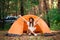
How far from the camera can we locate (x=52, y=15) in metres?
12.1

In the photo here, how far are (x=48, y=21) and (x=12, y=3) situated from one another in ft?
8.03

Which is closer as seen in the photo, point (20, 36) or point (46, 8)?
point (20, 36)

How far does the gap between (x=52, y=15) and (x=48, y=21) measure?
46 centimetres

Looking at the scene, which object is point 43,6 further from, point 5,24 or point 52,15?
point 5,24

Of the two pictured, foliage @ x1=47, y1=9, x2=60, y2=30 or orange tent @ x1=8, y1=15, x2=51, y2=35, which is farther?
foliage @ x1=47, y1=9, x2=60, y2=30

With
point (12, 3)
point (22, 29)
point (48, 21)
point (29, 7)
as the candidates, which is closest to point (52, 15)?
point (48, 21)

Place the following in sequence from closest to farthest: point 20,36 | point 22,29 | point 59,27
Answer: point 20,36 → point 22,29 → point 59,27

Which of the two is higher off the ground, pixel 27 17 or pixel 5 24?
pixel 27 17

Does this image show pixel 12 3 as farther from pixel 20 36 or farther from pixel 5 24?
pixel 20 36

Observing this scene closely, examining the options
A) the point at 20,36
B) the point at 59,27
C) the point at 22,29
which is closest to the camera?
the point at 20,36

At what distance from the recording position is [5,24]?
12414mm

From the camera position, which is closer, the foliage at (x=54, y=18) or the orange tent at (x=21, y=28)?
the orange tent at (x=21, y=28)

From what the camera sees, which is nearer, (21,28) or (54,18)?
(21,28)

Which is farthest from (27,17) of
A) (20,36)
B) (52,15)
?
(52,15)
